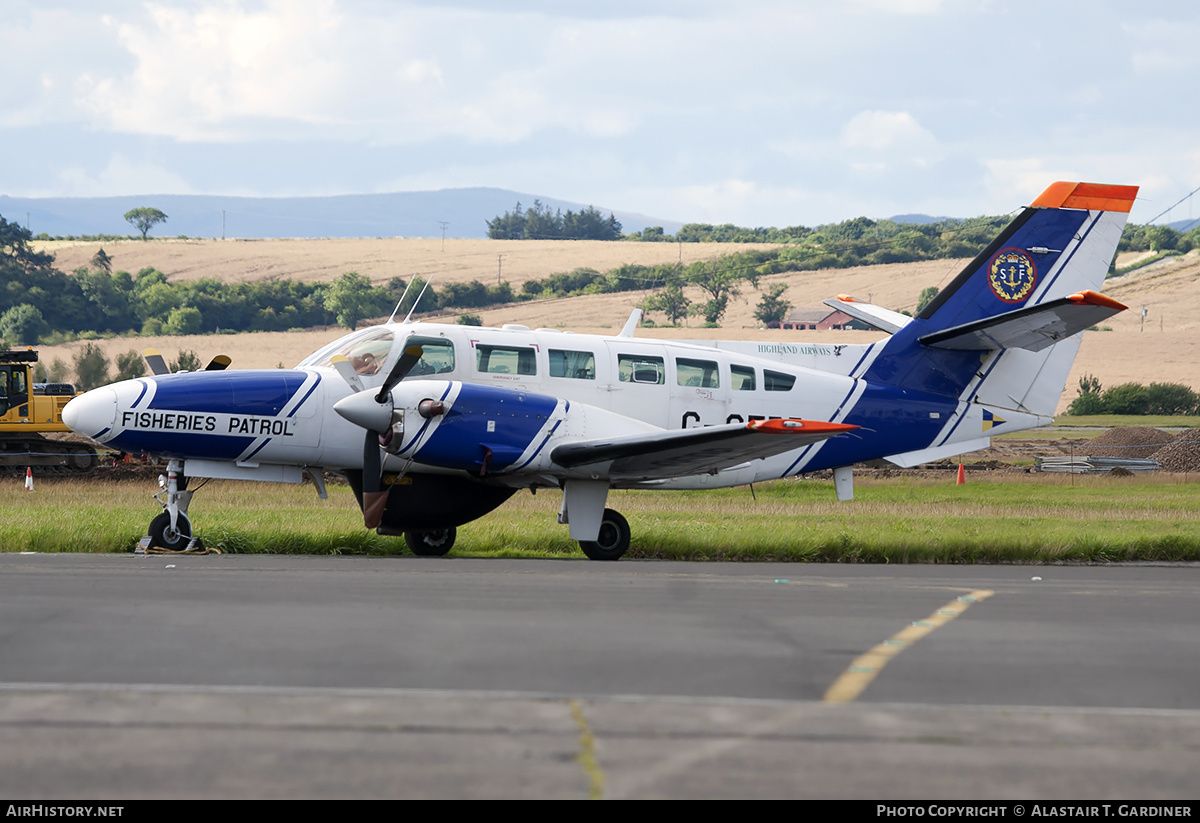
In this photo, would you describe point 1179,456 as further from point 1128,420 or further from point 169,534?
point 169,534

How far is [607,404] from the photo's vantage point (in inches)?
683

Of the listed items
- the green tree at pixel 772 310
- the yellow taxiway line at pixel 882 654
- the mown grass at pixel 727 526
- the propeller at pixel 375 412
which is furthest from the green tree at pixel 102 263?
the yellow taxiway line at pixel 882 654

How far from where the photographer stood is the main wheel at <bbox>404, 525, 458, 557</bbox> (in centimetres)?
1695

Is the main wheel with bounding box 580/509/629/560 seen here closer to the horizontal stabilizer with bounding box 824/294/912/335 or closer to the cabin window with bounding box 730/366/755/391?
the cabin window with bounding box 730/366/755/391

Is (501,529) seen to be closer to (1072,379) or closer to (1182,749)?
(1182,749)

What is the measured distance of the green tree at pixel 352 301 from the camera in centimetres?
10669

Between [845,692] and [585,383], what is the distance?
10.4m

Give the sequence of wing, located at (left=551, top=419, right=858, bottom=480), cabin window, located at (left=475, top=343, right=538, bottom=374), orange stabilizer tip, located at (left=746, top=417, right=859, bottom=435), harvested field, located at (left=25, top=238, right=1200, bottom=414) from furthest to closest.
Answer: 1. harvested field, located at (left=25, top=238, right=1200, bottom=414)
2. cabin window, located at (left=475, top=343, right=538, bottom=374)
3. wing, located at (left=551, top=419, right=858, bottom=480)
4. orange stabilizer tip, located at (left=746, top=417, right=859, bottom=435)

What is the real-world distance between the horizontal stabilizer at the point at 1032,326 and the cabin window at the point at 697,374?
367 centimetres

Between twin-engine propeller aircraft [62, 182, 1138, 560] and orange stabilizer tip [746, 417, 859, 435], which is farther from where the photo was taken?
twin-engine propeller aircraft [62, 182, 1138, 560]

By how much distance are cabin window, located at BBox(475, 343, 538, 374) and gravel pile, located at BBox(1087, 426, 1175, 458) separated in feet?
99.5

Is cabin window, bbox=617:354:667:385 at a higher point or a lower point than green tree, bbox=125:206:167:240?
lower

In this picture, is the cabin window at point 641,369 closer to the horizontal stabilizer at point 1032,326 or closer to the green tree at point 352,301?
the horizontal stabilizer at point 1032,326

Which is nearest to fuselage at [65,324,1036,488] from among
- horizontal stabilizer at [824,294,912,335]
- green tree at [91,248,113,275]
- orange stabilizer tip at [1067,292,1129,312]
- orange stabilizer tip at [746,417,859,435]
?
horizontal stabilizer at [824,294,912,335]
